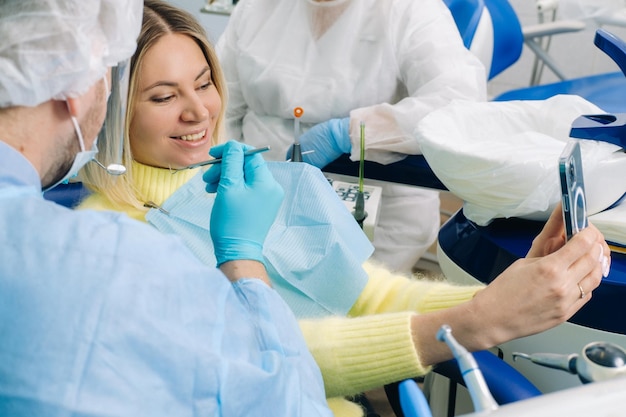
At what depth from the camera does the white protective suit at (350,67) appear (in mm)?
1785

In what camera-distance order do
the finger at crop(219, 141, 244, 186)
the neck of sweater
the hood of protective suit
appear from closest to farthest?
the hood of protective suit, the finger at crop(219, 141, 244, 186), the neck of sweater

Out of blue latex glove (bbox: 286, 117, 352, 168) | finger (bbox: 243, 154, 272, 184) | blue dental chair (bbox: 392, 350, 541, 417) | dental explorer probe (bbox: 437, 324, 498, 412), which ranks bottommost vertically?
blue latex glove (bbox: 286, 117, 352, 168)

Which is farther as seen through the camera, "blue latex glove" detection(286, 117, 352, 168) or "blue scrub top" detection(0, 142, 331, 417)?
"blue latex glove" detection(286, 117, 352, 168)

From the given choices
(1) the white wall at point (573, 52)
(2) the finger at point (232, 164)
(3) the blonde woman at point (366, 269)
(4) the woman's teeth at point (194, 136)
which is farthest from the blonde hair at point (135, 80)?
(1) the white wall at point (573, 52)

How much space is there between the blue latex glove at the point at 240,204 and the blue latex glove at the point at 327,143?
54 cm

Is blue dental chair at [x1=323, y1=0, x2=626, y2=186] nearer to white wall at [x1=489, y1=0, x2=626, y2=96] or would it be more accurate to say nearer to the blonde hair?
the blonde hair

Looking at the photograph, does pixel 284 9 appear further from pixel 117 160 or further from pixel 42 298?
pixel 42 298

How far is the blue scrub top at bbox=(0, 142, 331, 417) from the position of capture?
0.62 m

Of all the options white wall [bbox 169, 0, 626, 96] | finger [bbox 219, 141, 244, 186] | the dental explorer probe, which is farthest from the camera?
white wall [bbox 169, 0, 626, 96]

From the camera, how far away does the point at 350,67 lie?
1.89 m

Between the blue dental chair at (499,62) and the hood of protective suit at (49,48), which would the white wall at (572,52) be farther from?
the hood of protective suit at (49,48)

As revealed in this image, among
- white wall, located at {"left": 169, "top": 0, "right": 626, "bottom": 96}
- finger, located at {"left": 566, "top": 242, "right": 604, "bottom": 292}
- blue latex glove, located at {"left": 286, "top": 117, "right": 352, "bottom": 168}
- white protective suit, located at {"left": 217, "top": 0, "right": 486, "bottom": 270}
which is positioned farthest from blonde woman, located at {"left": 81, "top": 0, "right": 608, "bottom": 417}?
white wall, located at {"left": 169, "top": 0, "right": 626, "bottom": 96}

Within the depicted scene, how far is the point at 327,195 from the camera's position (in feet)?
4.19

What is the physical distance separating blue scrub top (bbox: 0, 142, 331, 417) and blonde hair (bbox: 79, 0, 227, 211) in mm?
534
